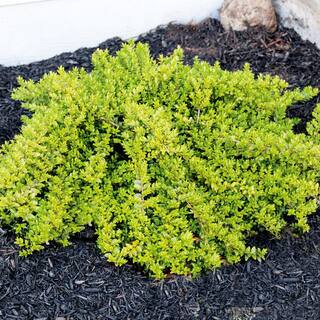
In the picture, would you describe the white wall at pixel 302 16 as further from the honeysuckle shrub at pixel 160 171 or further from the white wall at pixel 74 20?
the honeysuckle shrub at pixel 160 171

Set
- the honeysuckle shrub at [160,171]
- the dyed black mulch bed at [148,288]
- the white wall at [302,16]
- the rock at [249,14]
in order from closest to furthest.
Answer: the dyed black mulch bed at [148,288] < the honeysuckle shrub at [160,171] < the white wall at [302,16] < the rock at [249,14]

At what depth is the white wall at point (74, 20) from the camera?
5.24 metres

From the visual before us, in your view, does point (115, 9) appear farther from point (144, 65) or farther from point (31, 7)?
point (144, 65)

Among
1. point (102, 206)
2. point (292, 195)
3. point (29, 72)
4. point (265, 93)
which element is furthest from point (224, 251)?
point (29, 72)

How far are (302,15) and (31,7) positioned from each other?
2124 mm

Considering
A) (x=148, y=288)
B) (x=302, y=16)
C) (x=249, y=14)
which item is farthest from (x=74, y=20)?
(x=148, y=288)

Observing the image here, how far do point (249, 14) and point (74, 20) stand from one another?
1400 mm

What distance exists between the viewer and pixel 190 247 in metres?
3.51

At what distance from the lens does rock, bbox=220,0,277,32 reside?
5.41 metres

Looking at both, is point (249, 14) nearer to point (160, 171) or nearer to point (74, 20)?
point (74, 20)

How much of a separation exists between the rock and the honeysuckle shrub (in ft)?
5.30

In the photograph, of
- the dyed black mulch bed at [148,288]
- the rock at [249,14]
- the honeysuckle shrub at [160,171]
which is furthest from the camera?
the rock at [249,14]

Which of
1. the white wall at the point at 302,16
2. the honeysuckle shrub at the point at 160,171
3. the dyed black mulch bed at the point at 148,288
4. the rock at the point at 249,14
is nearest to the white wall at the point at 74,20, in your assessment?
the rock at the point at 249,14

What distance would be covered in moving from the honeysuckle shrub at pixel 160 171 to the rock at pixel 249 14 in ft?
5.30
